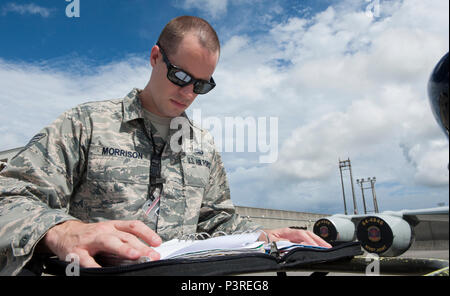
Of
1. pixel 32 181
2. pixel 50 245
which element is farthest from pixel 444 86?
pixel 32 181

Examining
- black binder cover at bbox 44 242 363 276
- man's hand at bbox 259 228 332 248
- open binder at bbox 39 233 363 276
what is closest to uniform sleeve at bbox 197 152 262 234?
man's hand at bbox 259 228 332 248

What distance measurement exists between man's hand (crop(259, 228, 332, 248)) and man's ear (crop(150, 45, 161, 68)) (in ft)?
4.03

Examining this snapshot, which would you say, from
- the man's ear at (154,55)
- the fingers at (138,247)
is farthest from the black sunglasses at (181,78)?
the fingers at (138,247)

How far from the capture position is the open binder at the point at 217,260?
669mm

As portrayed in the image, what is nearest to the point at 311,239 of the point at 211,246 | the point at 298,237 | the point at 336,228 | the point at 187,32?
the point at 298,237

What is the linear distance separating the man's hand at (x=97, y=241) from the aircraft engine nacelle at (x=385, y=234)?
8.84 meters

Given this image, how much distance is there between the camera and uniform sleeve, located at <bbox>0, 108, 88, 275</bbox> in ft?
2.97

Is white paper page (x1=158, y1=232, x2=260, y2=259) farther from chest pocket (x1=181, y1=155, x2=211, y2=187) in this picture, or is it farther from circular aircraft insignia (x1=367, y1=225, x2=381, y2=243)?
circular aircraft insignia (x1=367, y1=225, x2=381, y2=243)

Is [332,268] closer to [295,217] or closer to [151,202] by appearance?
[151,202]

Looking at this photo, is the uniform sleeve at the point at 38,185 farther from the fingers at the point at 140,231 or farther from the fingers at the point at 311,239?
the fingers at the point at 311,239

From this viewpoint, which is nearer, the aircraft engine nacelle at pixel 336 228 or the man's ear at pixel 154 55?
the man's ear at pixel 154 55

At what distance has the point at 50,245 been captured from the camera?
35.8 inches

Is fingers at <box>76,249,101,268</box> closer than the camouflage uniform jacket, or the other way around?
Result: fingers at <box>76,249,101,268</box>

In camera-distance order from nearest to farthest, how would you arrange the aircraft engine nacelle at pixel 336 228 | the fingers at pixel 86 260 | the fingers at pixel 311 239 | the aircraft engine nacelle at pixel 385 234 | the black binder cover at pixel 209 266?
1. the black binder cover at pixel 209 266
2. the fingers at pixel 86 260
3. the fingers at pixel 311 239
4. the aircraft engine nacelle at pixel 385 234
5. the aircraft engine nacelle at pixel 336 228
